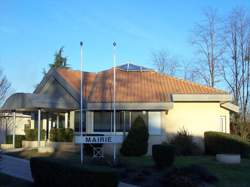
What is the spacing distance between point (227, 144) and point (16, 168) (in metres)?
13.0

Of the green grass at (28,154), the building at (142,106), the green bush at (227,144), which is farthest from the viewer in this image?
the building at (142,106)

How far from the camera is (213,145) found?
90.7 feet

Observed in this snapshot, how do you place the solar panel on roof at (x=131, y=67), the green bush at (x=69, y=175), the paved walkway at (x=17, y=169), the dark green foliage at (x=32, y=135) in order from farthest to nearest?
the solar panel on roof at (x=131, y=67) < the dark green foliage at (x=32, y=135) < the paved walkway at (x=17, y=169) < the green bush at (x=69, y=175)

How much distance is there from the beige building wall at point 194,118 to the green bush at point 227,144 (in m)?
1.48

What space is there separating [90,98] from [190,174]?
13975mm

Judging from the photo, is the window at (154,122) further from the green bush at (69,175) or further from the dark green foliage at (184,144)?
the green bush at (69,175)

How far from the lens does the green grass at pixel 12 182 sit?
15.3 m

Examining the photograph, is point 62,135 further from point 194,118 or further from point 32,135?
point 194,118

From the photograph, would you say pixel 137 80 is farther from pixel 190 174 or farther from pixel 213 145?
pixel 190 174

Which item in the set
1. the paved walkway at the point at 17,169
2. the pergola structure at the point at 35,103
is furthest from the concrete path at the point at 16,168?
the pergola structure at the point at 35,103

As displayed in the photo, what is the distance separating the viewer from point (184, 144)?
27.7 meters

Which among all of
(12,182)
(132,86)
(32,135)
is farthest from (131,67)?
(12,182)

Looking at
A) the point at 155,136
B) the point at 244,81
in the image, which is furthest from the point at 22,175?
the point at 244,81

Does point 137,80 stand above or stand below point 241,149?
above
